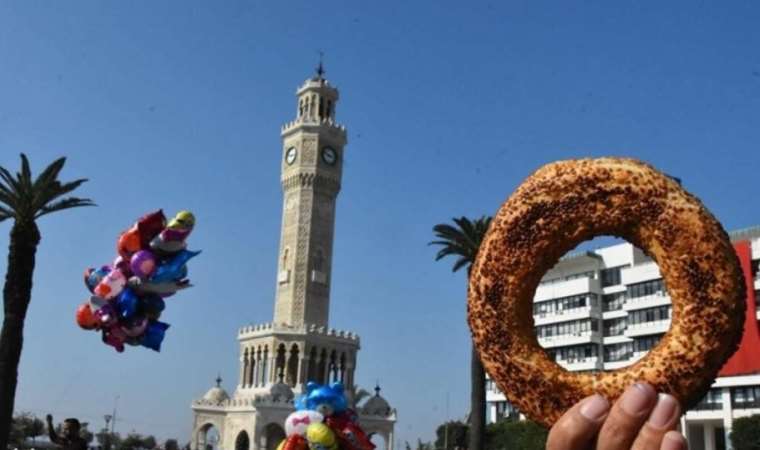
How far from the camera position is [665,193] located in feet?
18.7

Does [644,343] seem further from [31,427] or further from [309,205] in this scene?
[31,427]

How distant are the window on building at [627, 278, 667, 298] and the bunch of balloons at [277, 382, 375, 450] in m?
47.2

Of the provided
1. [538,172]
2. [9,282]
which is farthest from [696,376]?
[9,282]

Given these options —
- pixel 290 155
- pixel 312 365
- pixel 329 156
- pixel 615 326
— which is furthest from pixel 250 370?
pixel 615 326

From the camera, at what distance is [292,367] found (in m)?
59.0

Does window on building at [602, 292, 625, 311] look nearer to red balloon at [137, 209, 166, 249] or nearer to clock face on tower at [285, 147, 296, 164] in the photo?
clock face on tower at [285, 147, 296, 164]

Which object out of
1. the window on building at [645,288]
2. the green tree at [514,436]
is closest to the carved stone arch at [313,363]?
the green tree at [514,436]

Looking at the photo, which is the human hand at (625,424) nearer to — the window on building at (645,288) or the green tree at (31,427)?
the window on building at (645,288)

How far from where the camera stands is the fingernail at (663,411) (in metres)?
4.59

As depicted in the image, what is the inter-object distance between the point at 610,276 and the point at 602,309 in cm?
313

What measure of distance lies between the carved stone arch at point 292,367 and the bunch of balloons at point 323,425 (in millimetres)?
40714

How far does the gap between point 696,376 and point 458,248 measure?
30.7 metres

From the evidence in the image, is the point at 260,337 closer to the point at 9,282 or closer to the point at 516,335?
the point at 9,282

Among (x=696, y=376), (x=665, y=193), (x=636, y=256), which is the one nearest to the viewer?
(x=696, y=376)
